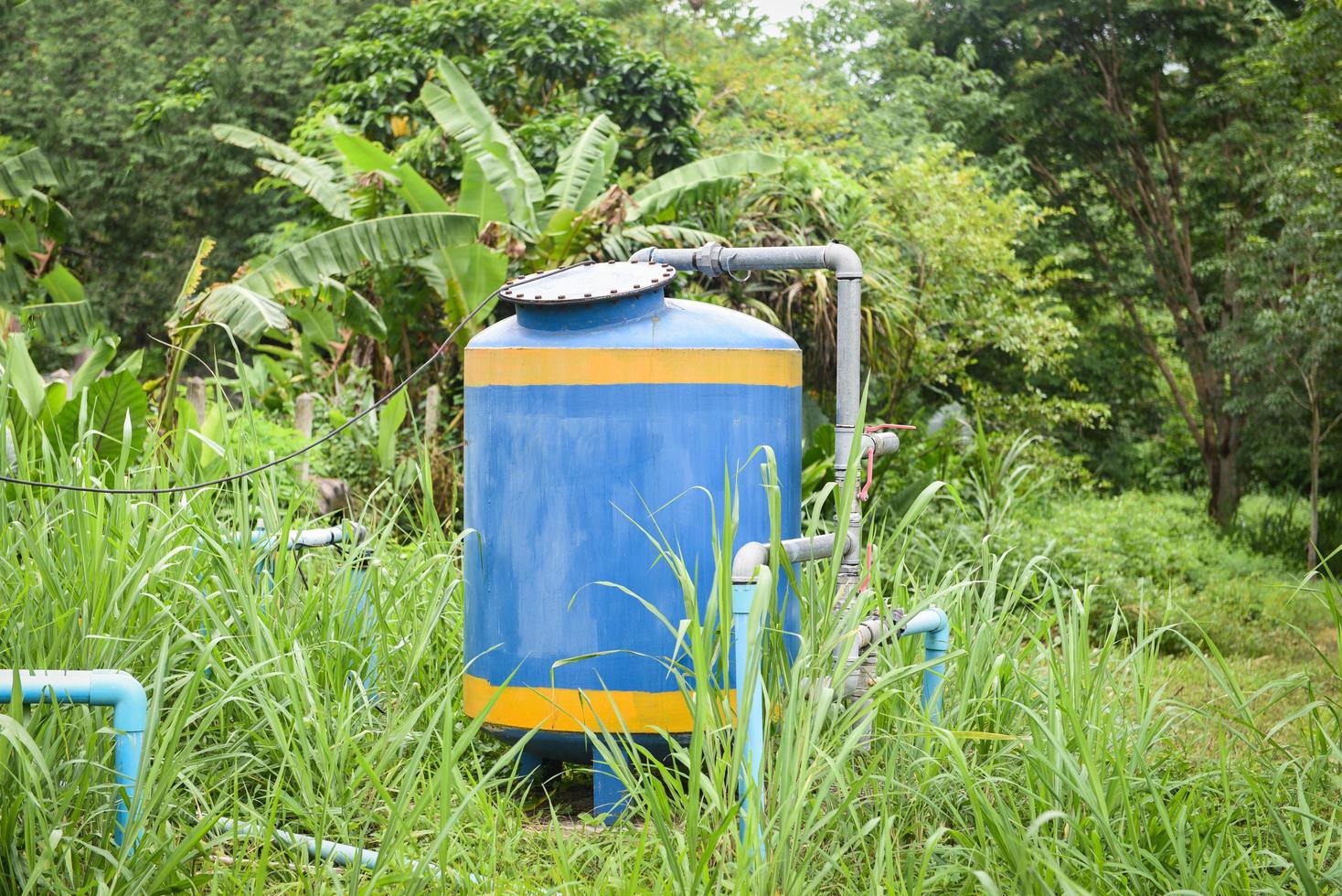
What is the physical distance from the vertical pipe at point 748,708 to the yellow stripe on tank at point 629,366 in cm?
74

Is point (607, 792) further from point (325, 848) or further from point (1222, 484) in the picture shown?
point (1222, 484)

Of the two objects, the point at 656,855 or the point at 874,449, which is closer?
the point at 656,855

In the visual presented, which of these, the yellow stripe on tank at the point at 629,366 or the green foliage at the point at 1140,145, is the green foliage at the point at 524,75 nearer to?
the green foliage at the point at 1140,145

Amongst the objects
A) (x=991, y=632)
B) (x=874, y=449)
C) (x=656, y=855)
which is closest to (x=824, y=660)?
(x=656, y=855)

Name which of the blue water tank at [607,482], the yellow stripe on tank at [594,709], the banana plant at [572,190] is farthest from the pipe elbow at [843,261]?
the banana plant at [572,190]

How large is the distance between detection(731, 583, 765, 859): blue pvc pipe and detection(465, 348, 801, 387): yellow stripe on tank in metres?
0.74

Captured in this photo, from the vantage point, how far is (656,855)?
9.41 feet

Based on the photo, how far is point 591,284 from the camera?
3459 millimetres

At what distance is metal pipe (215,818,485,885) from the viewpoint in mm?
2686

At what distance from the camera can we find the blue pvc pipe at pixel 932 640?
3.34 m

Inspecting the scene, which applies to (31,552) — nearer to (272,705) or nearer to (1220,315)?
(272,705)

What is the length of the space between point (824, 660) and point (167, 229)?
655 inches

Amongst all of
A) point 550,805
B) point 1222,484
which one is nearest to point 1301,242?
point 1222,484

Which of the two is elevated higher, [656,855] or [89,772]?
[89,772]
